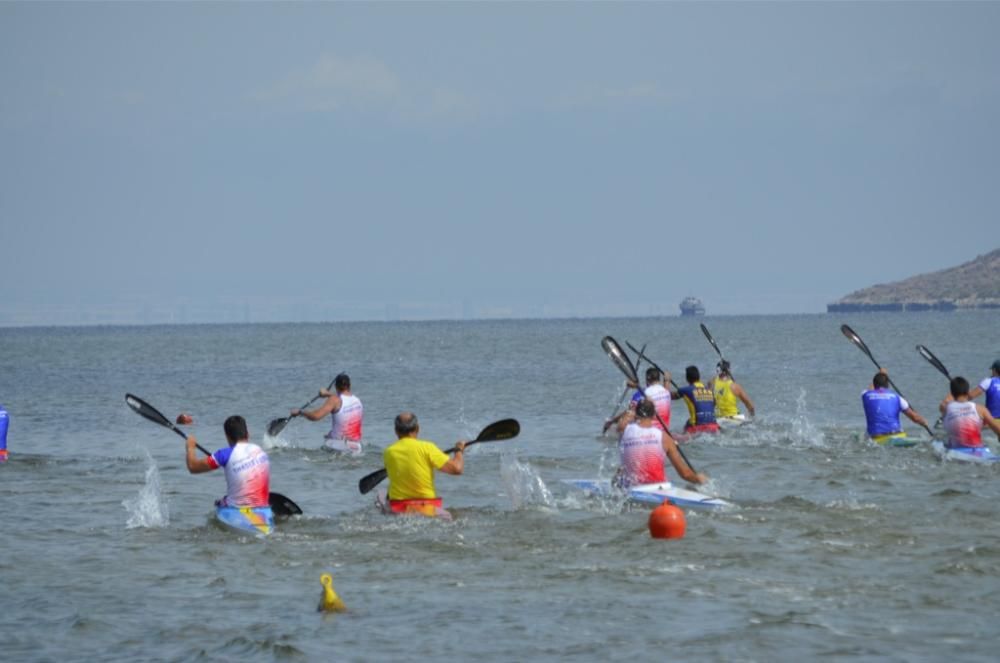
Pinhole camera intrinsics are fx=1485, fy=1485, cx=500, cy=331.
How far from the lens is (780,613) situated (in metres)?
13.5

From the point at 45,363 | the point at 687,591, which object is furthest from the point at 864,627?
the point at 45,363

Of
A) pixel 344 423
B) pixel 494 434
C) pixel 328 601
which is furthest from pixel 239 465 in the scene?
pixel 344 423

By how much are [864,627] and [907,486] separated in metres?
9.33

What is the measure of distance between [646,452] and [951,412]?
673 cm

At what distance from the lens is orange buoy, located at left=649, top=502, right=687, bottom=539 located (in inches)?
668

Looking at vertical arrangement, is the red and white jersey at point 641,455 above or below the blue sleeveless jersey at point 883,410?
below

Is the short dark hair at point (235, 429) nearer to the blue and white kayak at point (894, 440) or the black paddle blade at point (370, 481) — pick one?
the black paddle blade at point (370, 481)

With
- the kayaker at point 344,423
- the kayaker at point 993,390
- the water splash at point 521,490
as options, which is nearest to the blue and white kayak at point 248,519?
the water splash at point 521,490

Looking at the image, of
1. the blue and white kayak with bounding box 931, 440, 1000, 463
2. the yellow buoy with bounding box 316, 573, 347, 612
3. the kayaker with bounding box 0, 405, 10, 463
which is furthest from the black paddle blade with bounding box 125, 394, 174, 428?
the blue and white kayak with bounding box 931, 440, 1000, 463

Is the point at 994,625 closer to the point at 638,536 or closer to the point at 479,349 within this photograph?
the point at 638,536

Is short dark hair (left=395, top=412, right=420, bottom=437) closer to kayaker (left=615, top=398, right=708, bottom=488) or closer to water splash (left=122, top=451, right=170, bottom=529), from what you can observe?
kayaker (left=615, top=398, right=708, bottom=488)

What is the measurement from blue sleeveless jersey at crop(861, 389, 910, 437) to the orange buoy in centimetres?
935

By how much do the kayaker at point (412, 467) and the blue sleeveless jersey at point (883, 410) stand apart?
10440 mm

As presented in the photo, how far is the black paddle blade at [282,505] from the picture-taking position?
18.7 m
